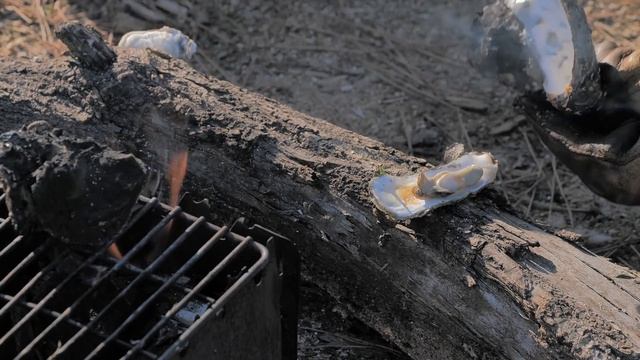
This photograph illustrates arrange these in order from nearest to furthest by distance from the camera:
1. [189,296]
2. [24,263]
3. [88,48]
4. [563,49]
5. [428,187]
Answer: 1. [189,296]
2. [24,263]
3. [428,187]
4. [563,49]
5. [88,48]

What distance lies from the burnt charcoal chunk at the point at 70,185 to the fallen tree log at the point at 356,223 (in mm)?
737

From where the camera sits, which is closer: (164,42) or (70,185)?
(70,185)

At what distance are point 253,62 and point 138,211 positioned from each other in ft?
8.25

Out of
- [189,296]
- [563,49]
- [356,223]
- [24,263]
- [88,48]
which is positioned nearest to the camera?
[189,296]

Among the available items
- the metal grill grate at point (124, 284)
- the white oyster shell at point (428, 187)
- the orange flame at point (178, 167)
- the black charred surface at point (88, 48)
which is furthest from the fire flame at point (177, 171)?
the white oyster shell at point (428, 187)

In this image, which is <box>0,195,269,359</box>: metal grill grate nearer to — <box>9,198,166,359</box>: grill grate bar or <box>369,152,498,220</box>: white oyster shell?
<box>9,198,166,359</box>: grill grate bar

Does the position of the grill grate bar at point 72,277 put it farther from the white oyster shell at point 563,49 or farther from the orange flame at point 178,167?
the white oyster shell at point 563,49

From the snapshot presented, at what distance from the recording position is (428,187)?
2.27 meters

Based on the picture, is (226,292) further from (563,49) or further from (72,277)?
(563,49)

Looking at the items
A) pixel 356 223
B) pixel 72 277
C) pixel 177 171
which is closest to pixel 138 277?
pixel 72 277

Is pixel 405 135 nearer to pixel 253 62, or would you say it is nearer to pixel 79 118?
pixel 253 62

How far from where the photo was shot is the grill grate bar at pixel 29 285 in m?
1.82

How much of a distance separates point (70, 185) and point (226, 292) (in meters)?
0.43

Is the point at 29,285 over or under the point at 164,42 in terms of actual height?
under
